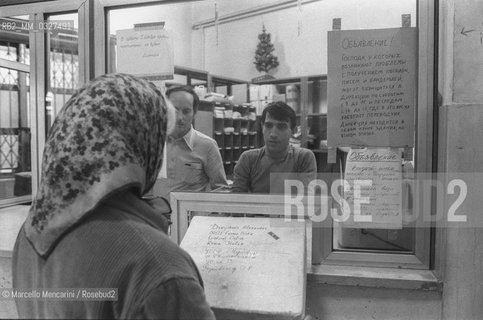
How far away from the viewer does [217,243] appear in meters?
1.64

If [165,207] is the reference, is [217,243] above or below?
below

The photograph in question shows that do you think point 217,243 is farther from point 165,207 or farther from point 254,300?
point 165,207

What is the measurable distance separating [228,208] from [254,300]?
1.62ft

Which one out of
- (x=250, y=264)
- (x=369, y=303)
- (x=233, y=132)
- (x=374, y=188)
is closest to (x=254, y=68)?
(x=233, y=132)

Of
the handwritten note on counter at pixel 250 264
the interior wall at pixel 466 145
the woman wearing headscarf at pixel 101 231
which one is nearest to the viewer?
the woman wearing headscarf at pixel 101 231

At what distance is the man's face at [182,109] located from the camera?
201cm

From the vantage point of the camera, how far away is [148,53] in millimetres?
2057

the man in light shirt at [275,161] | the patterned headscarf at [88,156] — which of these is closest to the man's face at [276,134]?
the man in light shirt at [275,161]

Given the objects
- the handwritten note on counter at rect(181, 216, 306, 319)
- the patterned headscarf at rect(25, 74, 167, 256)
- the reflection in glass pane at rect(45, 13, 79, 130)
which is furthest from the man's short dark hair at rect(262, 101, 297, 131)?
the patterned headscarf at rect(25, 74, 167, 256)

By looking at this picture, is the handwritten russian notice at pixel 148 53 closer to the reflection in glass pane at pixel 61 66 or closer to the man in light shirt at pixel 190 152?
the man in light shirt at pixel 190 152

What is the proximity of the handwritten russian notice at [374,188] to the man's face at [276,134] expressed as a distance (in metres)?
0.29

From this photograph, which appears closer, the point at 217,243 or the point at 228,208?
the point at 217,243

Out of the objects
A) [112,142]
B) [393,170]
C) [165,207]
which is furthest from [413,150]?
[112,142]

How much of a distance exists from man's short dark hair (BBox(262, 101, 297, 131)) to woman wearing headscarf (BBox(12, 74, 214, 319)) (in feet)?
3.71
